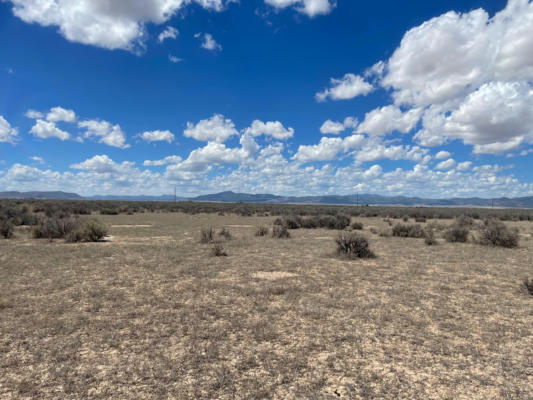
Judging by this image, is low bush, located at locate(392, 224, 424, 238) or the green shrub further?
low bush, located at locate(392, 224, 424, 238)

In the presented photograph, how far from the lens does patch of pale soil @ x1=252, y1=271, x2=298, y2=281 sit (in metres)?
10.4

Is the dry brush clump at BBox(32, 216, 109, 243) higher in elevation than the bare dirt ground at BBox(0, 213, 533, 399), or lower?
higher

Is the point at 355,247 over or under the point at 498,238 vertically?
under

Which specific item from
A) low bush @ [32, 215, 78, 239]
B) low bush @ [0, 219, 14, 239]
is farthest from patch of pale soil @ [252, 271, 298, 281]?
low bush @ [0, 219, 14, 239]

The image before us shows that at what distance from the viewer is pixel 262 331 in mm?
6227

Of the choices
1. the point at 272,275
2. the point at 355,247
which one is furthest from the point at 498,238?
the point at 272,275

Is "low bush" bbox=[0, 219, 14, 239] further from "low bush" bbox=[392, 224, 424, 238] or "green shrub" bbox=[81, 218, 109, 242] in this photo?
"low bush" bbox=[392, 224, 424, 238]

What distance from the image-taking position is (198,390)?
4324mm

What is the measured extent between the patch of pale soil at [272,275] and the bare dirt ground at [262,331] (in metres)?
0.10

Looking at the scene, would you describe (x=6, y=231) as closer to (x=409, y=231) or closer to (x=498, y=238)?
(x=409, y=231)

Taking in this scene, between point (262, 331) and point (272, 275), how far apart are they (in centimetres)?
452

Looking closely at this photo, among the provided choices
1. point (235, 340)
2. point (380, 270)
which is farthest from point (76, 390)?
point (380, 270)

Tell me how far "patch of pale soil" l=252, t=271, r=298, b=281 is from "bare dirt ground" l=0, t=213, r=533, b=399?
10 centimetres

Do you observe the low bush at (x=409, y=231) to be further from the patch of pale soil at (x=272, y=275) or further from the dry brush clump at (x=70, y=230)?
the dry brush clump at (x=70, y=230)
